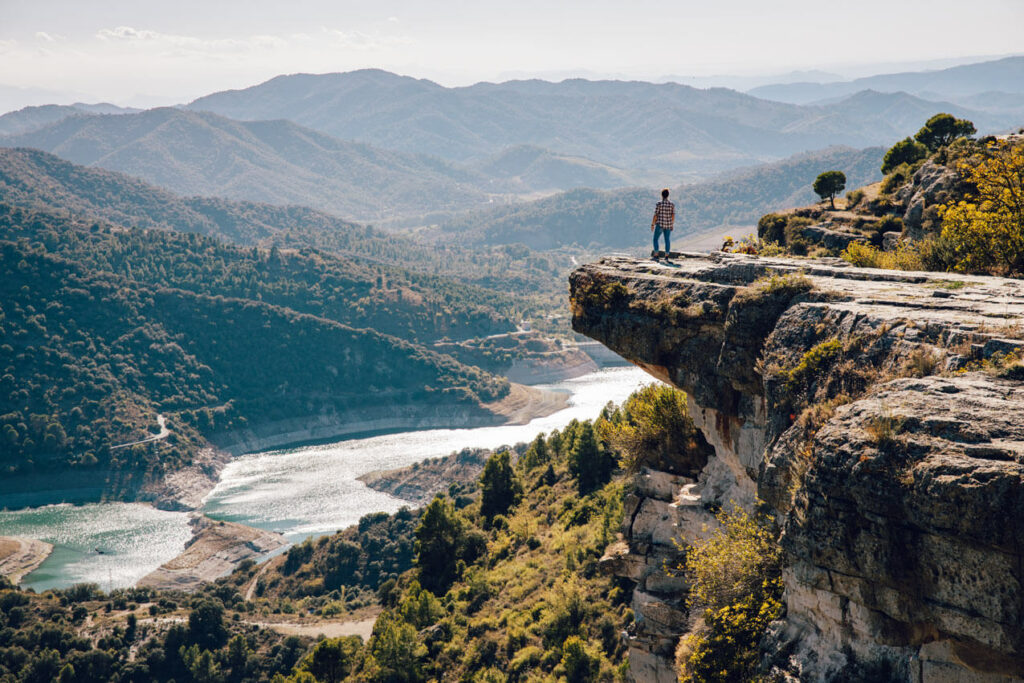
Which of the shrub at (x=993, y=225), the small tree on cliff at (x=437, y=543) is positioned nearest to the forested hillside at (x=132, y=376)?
the small tree on cliff at (x=437, y=543)

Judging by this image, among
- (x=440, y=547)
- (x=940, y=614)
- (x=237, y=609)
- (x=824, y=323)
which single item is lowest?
(x=237, y=609)

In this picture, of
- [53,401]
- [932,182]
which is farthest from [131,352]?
[932,182]

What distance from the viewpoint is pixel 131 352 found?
180 meters

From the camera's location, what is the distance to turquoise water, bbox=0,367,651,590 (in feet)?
375

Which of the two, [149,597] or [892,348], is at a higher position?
[892,348]

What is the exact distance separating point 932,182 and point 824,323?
18.8 metres

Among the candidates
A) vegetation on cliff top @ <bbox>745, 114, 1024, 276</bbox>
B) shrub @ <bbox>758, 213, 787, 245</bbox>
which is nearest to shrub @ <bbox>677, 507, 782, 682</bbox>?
vegetation on cliff top @ <bbox>745, 114, 1024, 276</bbox>

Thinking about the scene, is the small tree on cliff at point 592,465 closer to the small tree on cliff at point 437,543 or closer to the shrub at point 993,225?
the small tree on cliff at point 437,543

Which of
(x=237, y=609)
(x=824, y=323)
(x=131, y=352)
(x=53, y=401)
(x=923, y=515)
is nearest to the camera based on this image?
(x=923, y=515)

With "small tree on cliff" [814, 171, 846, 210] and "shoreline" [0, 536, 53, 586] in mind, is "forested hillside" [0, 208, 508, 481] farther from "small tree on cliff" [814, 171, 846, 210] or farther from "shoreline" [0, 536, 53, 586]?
"small tree on cliff" [814, 171, 846, 210]

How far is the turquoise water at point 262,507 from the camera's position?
375 feet

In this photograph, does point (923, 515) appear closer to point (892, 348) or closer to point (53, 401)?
point (892, 348)

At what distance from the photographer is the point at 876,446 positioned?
34.1 feet

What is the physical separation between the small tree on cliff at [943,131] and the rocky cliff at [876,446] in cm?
→ 3132
